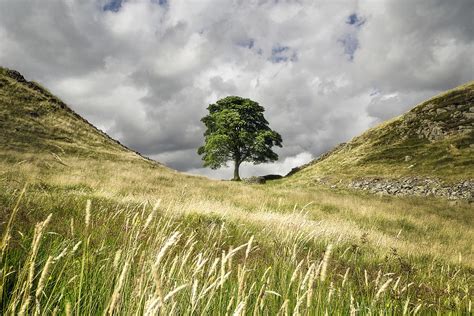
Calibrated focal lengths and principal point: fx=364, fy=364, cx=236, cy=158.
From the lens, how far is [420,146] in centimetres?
4781

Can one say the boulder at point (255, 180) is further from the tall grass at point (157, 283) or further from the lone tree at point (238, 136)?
the tall grass at point (157, 283)

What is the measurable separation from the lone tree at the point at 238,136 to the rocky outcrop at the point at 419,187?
1657 centimetres

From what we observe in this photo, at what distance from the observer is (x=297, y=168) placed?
205ft

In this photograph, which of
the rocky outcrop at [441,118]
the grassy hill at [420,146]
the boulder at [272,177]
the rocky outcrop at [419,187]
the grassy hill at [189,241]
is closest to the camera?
the grassy hill at [189,241]

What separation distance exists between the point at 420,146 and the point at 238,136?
2469cm

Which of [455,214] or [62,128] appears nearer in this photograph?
[455,214]

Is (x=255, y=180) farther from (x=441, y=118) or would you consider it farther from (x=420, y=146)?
(x=441, y=118)

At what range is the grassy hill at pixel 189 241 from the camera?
2273mm

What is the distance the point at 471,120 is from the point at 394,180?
64.1ft

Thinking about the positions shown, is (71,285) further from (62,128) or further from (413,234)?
(62,128)

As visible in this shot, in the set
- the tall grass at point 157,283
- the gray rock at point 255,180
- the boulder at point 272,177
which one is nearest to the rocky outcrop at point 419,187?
the gray rock at point 255,180

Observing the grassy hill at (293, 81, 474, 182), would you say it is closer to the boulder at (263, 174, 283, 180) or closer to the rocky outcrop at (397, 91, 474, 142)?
the rocky outcrop at (397, 91, 474, 142)

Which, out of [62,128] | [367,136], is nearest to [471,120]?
[367,136]

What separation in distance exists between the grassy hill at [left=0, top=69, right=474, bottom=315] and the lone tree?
16628 mm
